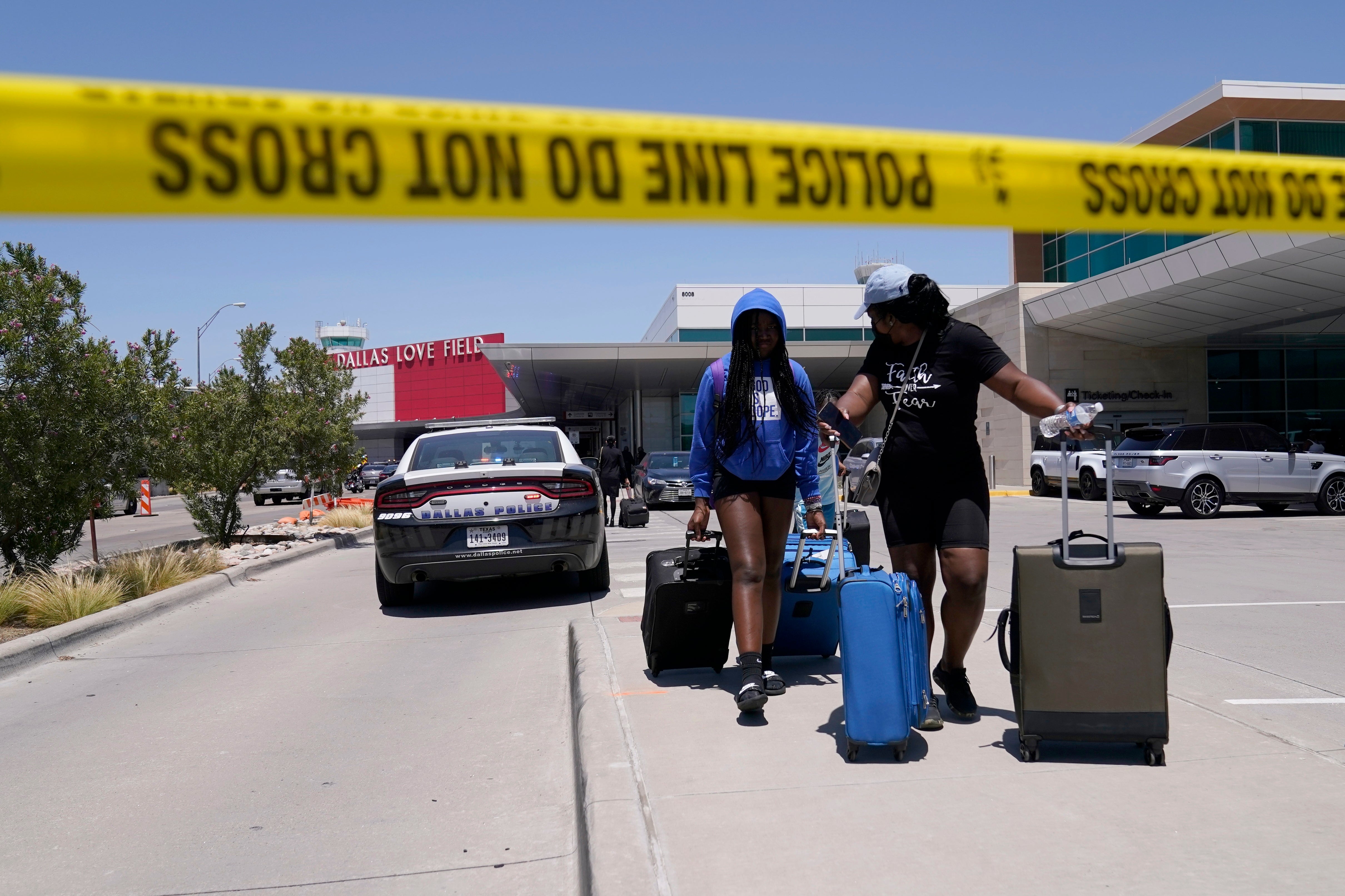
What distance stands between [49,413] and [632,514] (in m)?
5.81

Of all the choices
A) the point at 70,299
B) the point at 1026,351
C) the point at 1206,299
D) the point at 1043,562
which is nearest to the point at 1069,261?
the point at 1026,351

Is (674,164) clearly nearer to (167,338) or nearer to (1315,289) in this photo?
(167,338)

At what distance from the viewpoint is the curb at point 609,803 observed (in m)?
2.76

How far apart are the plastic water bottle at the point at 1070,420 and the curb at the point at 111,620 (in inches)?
251

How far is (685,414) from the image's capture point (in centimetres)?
4662

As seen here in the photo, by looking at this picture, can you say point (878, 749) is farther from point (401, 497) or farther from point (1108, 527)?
point (401, 497)

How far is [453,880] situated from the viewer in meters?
3.11

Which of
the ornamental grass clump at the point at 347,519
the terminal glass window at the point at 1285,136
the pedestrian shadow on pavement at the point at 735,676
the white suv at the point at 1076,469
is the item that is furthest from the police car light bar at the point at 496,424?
the terminal glass window at the point at 1285,136

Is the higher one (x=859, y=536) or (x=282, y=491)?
(x=859, y=536)

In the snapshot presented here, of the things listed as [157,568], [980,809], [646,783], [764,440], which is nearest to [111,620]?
[157,568]

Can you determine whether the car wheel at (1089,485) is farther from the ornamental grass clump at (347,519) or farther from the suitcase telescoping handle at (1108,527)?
the suitcase telescoping handle at (1108,527)

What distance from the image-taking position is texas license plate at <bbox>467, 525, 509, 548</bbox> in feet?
26.7

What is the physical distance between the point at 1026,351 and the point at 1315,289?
819 centimetres

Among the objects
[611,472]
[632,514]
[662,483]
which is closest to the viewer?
[632,514]
